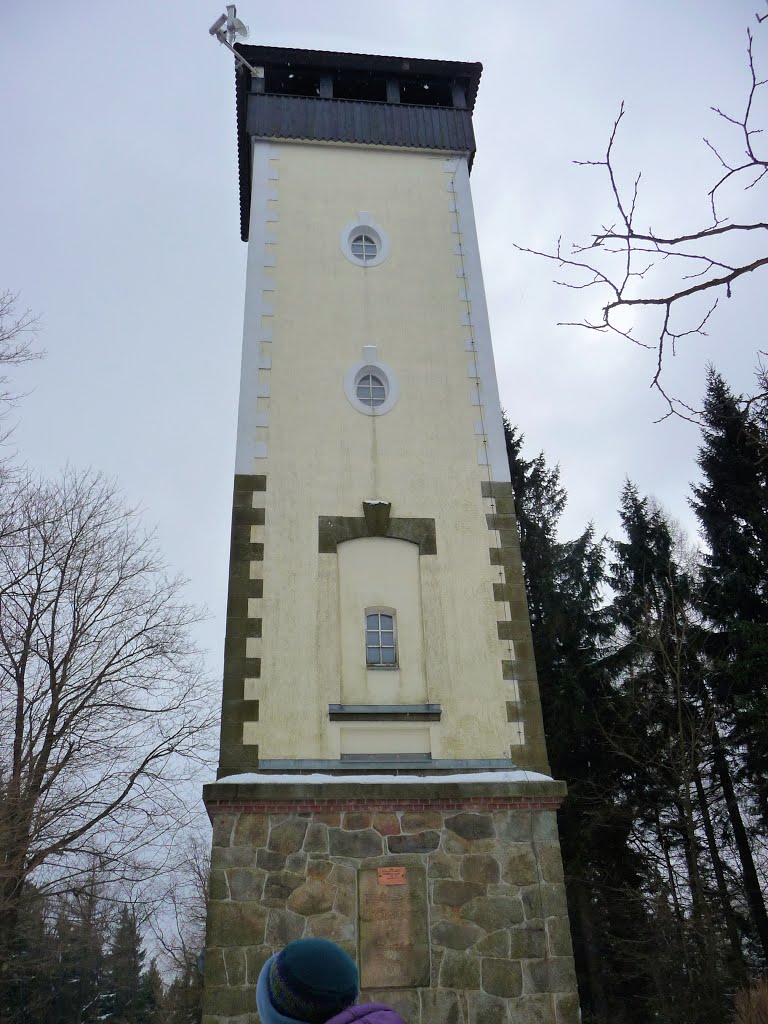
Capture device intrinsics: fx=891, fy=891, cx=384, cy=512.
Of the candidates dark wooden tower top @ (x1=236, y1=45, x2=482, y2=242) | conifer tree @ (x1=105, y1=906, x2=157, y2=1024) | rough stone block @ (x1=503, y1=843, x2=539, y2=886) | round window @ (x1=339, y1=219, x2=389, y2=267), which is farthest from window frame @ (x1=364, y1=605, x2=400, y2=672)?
conifer tree @ (x1=105, y1=906, x2=157, y2=1024)

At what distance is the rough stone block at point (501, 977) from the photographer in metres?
7.68

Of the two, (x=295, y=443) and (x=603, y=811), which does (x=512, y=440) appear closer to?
(x=603, y=811)

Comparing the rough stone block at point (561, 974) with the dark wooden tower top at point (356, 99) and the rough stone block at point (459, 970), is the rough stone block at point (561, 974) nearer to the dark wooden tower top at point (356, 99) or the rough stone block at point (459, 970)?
the rough stone block at point (459, 970)

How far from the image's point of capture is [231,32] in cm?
1373

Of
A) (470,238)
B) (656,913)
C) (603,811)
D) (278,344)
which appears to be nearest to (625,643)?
(603,811)

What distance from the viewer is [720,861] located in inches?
581

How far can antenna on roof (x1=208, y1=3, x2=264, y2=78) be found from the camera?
44.6ft

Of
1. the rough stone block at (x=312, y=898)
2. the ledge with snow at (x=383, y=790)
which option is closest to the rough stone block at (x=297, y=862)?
the rough stone block at (x=312, y=898)

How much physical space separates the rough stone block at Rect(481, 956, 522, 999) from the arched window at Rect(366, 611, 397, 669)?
290cm

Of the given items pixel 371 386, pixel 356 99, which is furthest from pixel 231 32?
pixel 371 386

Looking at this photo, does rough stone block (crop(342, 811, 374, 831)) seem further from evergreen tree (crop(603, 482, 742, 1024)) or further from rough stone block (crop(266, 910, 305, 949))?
evergreen tree (crop(603, 482, 742, 1024))

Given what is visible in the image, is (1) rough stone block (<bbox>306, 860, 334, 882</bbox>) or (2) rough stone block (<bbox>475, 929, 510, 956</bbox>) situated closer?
(2) rough stone block (<bbox>475, 929, 510, 956</bbox>)

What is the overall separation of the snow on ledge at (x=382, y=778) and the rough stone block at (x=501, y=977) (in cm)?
154

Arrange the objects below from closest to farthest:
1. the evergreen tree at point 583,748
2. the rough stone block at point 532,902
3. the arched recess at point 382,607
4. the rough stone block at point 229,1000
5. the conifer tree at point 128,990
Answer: the rough stone block at point 229,1000, the rough stone block at point 532,902, the arched recess at point 382,607, the evergreen tree at point 583,748, the conifer tree at point 128,990
